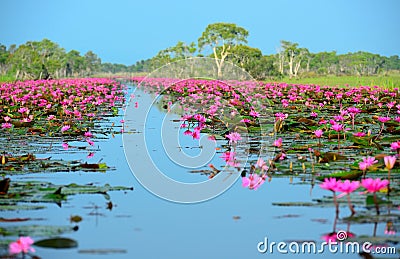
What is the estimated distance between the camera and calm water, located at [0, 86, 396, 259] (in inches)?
94.0

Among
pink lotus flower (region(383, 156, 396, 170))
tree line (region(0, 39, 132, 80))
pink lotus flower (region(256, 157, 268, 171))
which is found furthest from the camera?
tree line (region(0, 39, 132, 80))

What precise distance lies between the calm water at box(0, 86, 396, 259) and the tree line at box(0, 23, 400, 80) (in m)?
19.5

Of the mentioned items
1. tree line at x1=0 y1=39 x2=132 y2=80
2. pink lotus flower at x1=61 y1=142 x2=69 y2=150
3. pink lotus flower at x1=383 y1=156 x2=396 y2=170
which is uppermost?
tree line at x1=0 y1=39 x2=132 y2=80

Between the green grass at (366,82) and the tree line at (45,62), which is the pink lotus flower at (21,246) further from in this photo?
the tree line at (45,62)

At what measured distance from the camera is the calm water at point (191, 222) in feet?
7.83

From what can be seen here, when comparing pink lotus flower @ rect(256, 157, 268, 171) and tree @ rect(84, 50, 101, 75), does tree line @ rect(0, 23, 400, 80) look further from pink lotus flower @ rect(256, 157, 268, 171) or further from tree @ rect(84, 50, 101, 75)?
pink lotus flower @ rect(256, 157, 268, 171)

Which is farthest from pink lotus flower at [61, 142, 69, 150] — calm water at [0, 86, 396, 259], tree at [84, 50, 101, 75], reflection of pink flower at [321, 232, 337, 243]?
tree at [84, 50, 101, 75]

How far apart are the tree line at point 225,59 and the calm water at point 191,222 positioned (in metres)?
19.5

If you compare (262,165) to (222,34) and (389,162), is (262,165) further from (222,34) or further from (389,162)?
(222,34)

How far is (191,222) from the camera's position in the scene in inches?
113

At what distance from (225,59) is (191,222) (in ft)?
139

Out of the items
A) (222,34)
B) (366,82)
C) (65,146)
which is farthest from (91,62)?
(65,146)

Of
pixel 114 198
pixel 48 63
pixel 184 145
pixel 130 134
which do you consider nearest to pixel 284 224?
pixel 114 198

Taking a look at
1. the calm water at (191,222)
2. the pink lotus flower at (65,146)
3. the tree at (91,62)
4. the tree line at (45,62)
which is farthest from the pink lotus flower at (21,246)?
the tree at (91,62)
